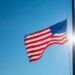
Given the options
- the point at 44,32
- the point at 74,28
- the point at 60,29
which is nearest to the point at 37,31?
the point at 44,32

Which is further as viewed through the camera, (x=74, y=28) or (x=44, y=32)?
(x=44, y=32)

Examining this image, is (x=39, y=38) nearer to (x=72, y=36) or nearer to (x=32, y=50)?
(x=32, y=50)

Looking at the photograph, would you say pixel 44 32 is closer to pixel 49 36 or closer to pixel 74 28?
pixel 49 36

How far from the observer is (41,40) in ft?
15.0

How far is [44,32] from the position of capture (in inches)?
182

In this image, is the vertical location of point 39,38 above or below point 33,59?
above

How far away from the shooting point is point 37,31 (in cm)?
467

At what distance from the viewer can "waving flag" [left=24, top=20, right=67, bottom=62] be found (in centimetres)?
451

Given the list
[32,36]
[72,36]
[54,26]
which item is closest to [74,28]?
[72,36]

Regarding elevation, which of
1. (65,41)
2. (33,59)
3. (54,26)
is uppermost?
(54,26)

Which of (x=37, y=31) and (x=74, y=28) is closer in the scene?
(x=74, y=28)

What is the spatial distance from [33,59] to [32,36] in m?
0.44

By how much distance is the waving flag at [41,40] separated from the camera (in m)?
4.51

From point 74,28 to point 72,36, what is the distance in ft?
0.59
